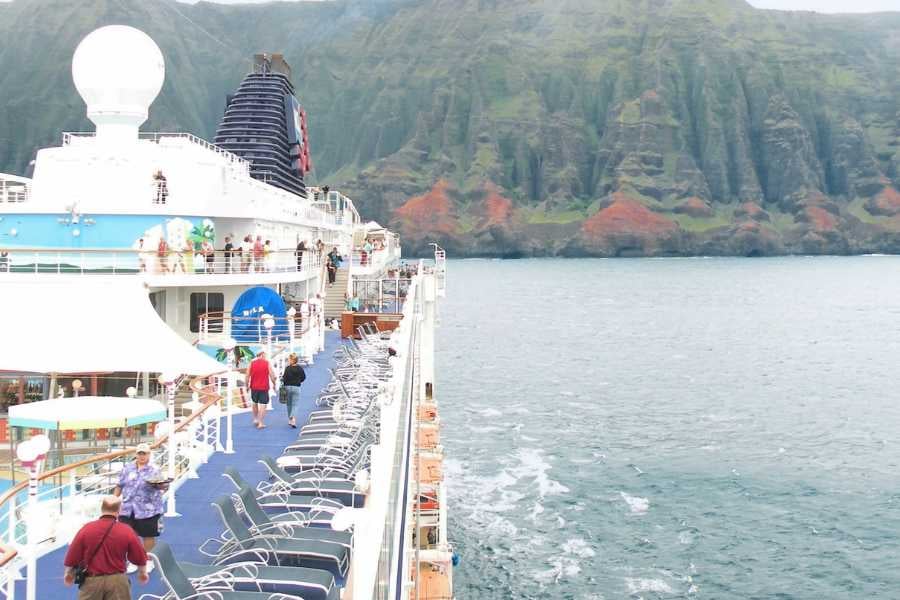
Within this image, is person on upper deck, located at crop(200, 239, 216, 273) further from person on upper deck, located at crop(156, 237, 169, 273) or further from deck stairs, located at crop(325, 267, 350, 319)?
deck stairs, located at crop(325, 267, 350, 319)

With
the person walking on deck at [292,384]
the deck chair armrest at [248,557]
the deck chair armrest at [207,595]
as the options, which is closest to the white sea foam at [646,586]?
the person walking on deck at [292,384]

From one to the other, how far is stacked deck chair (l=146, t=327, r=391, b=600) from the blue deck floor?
28 centimetres

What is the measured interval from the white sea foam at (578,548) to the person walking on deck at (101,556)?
57.7 feet

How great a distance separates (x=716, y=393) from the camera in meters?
47.6

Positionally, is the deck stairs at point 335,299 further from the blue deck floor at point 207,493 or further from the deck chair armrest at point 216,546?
the deck chair armrest at point 216,546

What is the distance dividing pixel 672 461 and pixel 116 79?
21.7 meters

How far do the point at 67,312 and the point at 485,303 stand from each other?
3585 inches

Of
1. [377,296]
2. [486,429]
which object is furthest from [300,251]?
[486,429]

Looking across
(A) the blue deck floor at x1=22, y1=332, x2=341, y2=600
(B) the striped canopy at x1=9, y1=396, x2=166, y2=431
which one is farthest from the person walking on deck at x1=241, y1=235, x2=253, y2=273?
(B) the striped canopy at x1=9, y1=396, x2=166, y2=431

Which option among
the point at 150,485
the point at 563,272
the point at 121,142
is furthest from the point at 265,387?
the point at 563,272

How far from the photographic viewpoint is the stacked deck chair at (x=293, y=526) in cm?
871

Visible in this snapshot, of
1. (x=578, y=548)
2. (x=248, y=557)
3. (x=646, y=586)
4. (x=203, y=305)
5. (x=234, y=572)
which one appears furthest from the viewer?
(x=203, y=305)

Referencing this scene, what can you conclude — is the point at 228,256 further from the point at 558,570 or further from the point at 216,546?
the point at 216,546

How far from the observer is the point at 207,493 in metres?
13.1
